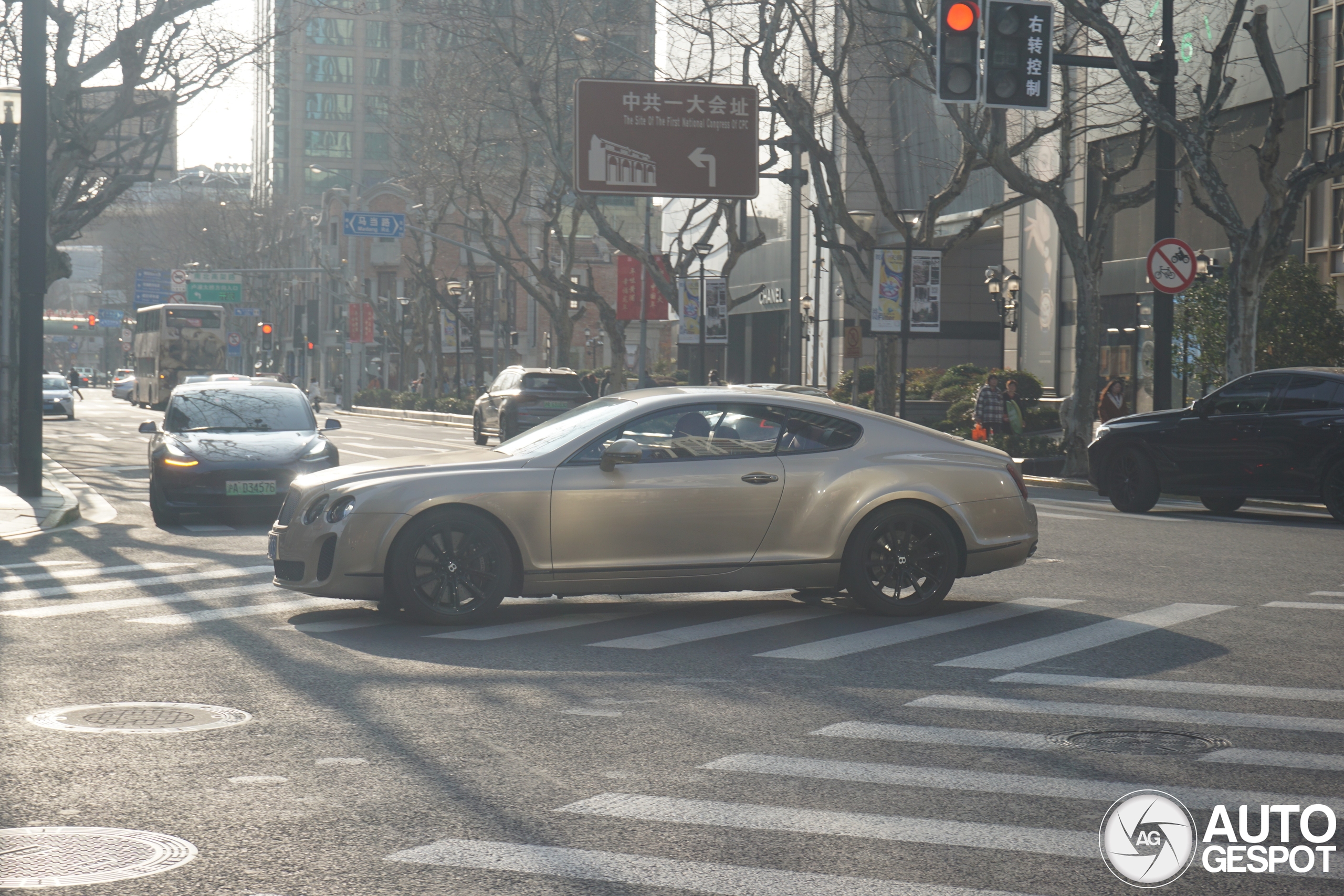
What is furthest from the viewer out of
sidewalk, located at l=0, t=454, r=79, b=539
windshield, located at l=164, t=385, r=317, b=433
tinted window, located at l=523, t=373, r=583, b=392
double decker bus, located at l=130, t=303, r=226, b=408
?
double decker bus, located at l=130, t=303, r=226, b=408

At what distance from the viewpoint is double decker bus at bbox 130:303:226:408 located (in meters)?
61.2

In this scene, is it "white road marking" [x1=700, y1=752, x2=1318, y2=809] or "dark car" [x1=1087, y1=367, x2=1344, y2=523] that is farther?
"dark car" [x1=1087, y1=367, x2=1344, y2=523]

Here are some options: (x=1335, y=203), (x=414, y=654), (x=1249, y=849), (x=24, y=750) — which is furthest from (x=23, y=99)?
(x=1335, y=203)

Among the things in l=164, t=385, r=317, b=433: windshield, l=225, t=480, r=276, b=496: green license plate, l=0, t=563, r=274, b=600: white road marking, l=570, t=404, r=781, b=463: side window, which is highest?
l=570, t=404, r=781, b=463: side window

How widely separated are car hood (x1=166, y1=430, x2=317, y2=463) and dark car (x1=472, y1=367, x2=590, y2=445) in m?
16.8

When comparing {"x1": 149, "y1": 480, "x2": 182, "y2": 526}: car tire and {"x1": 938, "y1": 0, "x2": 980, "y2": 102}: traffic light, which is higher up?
{"x1": 938, "y1": 0, "x2": 980, "y2": 102}: traffic light

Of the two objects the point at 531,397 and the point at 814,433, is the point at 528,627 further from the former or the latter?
the point at 531,397

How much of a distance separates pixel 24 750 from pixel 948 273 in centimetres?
5102

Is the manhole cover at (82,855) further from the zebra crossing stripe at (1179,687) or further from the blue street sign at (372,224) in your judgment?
the blue street sign at (372,224)

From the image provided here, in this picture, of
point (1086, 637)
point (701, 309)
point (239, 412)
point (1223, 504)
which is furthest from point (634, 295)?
point (1086, 637)

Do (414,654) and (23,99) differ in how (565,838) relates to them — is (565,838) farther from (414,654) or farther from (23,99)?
(23,99)

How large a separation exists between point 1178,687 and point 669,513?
10.5 ft

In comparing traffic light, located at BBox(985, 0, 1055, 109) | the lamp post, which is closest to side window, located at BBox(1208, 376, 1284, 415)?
traffic light, located at BBox(985, 0, 1055, 109)

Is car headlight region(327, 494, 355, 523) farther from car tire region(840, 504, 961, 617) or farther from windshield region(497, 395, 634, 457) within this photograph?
car tire region(840, 504, 961, 617)
